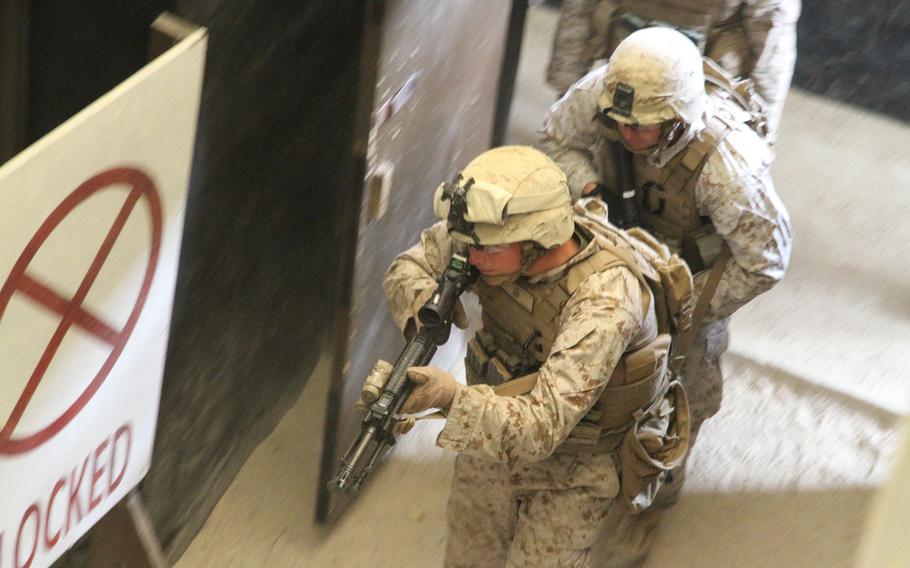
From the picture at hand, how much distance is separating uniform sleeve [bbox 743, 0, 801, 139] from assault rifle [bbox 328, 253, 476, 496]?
161 cm

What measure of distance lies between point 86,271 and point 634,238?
1.69 metres

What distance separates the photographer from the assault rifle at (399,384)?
314 cm

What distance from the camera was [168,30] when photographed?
251cm

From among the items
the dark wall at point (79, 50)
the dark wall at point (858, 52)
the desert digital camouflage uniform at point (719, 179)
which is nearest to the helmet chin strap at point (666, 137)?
the desert digital camouflage uniform at point (719, 179)

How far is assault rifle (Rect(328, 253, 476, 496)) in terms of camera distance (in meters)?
3.14

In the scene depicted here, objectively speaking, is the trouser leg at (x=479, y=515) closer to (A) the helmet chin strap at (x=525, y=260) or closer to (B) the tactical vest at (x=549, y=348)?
(B) the tactical vest at (x=549, y=348)

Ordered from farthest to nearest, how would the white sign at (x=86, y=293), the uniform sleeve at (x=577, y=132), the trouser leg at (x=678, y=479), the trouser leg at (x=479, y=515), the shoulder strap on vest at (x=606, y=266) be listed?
the trouser leg at (x=678, y=479), the uniform sleeve at (x=577, y=132), the trouser leg at (x=479, y=515), the shoulder strap on vest at (x=606, y=266), the white sign at (x=86, y=293)

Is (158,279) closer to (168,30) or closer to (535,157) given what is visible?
(168,30)

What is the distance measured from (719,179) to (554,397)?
957mm

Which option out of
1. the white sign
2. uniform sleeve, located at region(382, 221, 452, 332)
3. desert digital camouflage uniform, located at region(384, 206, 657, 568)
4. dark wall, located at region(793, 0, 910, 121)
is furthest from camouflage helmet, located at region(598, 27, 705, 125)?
dark wall, located at region(793, 0, 910, 121)

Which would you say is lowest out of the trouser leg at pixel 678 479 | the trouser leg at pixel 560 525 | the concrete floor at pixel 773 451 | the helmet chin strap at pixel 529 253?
the concrete floor at pixel 773 451

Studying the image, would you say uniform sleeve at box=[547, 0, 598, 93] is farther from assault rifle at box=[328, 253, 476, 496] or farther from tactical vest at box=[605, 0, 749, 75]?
assault rifle at box=[328, 253, 476, 496]

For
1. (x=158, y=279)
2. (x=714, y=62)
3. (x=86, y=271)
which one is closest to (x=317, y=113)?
(x=714, y=62)

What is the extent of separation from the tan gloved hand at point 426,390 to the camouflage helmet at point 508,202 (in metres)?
0.31
